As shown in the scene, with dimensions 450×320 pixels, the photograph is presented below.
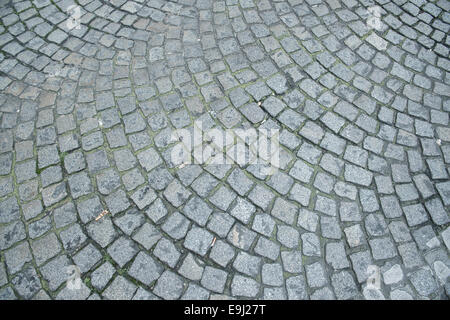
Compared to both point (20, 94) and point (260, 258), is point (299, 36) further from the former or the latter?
point (20, 94)

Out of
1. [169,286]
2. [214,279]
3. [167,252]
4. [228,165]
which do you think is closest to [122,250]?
[167,252]

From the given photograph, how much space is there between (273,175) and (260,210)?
388 mm

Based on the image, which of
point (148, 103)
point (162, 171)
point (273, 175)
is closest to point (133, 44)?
point (148, 103)

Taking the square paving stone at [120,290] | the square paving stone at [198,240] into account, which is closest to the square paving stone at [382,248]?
the square paving stone at [198,240]

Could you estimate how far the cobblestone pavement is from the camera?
2.81 metres

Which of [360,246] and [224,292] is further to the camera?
[360,246]

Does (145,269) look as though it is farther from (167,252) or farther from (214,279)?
(214,279)

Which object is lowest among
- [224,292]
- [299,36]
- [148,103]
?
[224,292]

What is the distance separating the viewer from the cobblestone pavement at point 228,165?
9.23 ft

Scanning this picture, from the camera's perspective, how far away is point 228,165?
10.8 ft

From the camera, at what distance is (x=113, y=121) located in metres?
3.54

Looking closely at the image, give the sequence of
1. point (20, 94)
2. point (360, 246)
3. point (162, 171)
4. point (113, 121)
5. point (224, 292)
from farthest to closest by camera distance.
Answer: point (20, 94)
point (113, 121)
point (162, 171)
point (360, 246)
point (224, 292)

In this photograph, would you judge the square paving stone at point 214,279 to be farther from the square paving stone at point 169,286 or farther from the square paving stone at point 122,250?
the square paving stone at point 122,250

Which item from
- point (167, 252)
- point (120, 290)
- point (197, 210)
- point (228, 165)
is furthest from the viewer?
point (228, 165)
